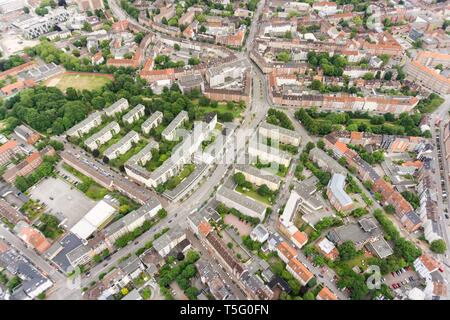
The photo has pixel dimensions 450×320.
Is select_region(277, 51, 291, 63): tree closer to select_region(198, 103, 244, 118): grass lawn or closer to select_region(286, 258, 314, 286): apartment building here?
select_region(198, 103, 244, 118): grass lawn

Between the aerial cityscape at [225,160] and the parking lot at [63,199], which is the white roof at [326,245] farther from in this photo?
the parking lot at [63,199]

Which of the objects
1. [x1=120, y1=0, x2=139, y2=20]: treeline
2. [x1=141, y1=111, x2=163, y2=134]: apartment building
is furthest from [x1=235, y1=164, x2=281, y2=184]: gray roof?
[x1=120, y1=0, x2=139, y2=20]: treeline

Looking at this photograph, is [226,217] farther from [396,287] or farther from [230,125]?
[396,287]

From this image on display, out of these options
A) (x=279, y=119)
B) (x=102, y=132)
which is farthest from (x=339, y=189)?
(x=102, y=132)

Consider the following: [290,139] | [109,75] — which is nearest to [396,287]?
[290,139]

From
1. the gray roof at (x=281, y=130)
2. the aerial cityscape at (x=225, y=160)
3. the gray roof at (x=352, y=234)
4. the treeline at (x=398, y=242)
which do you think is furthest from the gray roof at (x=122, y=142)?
the treeline at (x=398, y=242)

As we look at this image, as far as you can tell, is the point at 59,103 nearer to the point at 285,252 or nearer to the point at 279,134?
the point at 279,134
